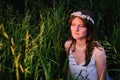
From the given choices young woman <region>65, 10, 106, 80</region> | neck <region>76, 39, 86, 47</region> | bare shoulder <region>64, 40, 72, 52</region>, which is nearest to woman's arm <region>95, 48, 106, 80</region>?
young woman <region>65, 10, 106, 80</region>

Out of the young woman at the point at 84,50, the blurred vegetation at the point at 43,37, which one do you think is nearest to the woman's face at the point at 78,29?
the young woman at the point at 84,50

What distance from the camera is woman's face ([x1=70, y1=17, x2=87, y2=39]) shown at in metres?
3.29

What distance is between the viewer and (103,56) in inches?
132

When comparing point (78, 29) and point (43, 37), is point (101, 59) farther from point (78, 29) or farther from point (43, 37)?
point (43, 37)

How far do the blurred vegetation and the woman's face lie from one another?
188mm

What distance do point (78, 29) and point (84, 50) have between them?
0.28 m

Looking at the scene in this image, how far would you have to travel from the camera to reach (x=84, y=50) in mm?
3494

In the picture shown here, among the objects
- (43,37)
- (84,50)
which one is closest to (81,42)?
(84,50)

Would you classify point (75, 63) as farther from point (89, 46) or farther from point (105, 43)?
point (105, 43)

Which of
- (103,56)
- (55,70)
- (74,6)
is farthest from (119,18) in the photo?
(55,70)

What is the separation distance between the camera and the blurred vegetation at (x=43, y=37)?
287cm

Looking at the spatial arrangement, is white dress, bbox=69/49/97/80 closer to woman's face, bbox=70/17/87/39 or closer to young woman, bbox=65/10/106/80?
young woman, bbox=65/10/106/80

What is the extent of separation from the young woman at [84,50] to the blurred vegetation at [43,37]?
0.31 feet

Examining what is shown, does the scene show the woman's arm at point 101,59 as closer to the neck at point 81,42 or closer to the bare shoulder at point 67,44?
the neck at point 81,42
